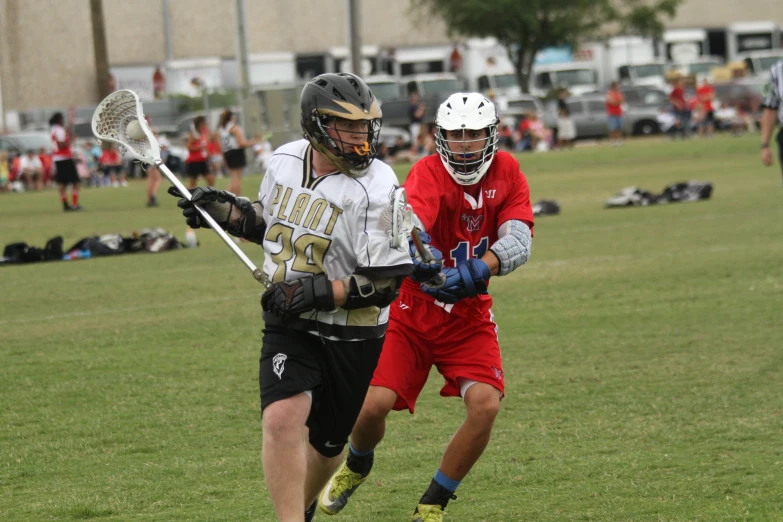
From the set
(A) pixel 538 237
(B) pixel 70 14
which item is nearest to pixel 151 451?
(A) pixel 538 237

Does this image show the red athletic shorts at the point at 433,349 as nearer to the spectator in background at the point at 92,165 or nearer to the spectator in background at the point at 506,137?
the spectator in background at the point at 92,165

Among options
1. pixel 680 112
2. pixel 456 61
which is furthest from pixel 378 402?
pixel 456 61

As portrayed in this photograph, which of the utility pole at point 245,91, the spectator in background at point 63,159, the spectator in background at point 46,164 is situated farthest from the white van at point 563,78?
the spectator in background at point 63,159

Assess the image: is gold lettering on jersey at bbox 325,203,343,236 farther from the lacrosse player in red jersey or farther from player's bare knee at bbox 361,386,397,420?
player's bare knee at bbox 361,386,397,420

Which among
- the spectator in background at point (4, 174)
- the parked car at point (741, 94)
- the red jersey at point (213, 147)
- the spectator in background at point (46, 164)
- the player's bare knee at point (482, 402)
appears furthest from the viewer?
the parked car at point (741, 94)

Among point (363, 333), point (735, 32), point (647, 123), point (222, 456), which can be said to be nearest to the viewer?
point (363, 333)

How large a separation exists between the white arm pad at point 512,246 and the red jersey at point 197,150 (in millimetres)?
16059

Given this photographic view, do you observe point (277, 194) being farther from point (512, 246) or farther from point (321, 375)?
point (512, 246)

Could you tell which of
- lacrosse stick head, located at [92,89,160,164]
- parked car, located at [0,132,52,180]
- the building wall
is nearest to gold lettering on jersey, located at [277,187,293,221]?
lacrosse stick head, located at [92,89,160,164]

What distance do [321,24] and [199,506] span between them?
53.3 m

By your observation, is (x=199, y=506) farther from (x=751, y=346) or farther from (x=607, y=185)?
(x=607, y=185)

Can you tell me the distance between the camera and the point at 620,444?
6188mm

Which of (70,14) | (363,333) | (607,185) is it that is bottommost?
(607,185)

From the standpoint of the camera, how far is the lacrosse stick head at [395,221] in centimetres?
442
